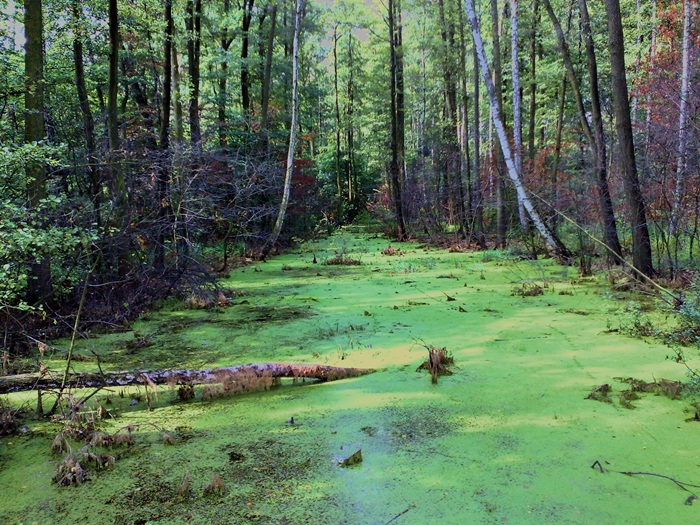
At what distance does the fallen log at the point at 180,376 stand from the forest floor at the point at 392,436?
0.30ft

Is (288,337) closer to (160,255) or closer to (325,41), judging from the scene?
(160,255)

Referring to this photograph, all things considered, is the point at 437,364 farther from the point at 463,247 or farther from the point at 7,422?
the point at 463,247

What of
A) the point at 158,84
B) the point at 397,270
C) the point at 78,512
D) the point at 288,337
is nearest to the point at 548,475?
the point at 78,512

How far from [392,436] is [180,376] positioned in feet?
4.39

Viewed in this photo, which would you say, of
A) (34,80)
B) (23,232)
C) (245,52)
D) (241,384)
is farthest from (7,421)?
(245,52)

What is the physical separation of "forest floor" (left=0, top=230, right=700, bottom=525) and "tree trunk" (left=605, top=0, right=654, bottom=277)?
0.99m

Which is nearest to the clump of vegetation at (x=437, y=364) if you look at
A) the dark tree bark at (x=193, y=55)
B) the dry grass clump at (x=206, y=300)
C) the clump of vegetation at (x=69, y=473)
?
the clump of vegetation at (x=69, y=473)

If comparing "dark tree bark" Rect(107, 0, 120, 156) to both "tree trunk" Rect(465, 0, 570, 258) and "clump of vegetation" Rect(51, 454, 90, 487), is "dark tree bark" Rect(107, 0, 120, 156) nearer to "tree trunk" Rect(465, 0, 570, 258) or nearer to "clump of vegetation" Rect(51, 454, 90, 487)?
"clump of vegetation" Rect(51, 454, 90, 487)

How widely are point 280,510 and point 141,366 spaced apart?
2.00 meters

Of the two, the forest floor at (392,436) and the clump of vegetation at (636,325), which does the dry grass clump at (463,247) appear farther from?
the clump of vegetation at (636,325)

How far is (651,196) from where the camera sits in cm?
504

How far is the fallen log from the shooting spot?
8.02ft

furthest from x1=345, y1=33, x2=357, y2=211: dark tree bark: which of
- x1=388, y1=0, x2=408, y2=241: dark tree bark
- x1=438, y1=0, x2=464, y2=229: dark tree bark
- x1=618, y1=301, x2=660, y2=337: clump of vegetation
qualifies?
x1=618, y1=301, x2=660, y2=337: clump of vegetation

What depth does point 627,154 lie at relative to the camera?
495 cm
